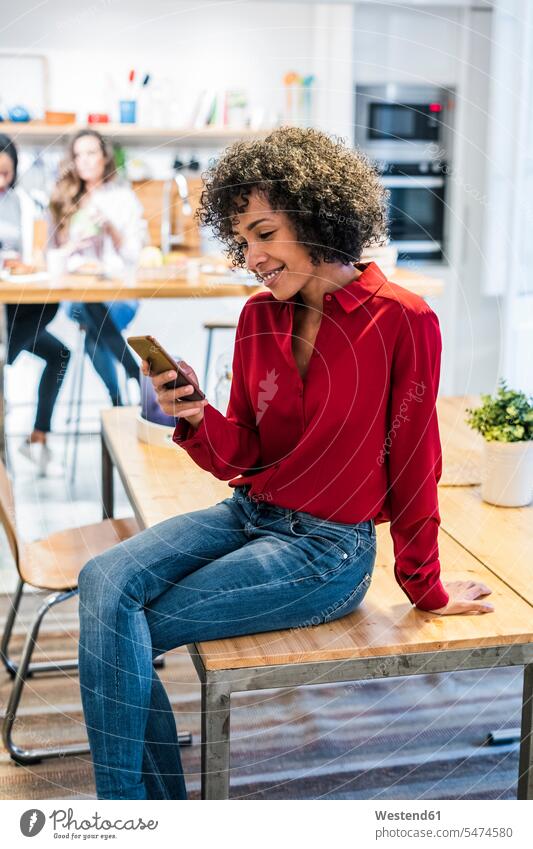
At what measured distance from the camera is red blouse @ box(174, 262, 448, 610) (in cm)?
150

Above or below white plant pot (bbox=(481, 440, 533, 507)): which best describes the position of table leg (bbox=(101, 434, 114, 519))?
below

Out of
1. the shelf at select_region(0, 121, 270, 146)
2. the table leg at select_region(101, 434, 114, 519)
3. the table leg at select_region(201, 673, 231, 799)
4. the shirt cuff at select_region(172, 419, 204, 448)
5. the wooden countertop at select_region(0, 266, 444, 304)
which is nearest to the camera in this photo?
the table leg at select_region(201, 673, 231, 799)

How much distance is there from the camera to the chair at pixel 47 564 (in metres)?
2.11

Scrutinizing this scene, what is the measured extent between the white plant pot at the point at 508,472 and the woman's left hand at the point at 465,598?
39 cm

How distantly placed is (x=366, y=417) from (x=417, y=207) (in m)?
3.97

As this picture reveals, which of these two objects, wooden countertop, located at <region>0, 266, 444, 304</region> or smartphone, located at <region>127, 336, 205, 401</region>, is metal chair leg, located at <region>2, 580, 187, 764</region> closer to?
smartphone, located at <region>127, 336, 205, 401</region>

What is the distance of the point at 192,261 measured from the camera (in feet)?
13.7

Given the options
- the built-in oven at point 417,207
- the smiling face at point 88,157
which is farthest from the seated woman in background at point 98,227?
the built-in oven at point 417,207

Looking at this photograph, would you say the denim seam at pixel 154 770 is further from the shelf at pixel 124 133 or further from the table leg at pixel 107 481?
the shelf at pixel 124 133

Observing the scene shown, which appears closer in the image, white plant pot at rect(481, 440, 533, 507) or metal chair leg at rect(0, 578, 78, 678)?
white plant pot at rect(481, 440, 533, 507)

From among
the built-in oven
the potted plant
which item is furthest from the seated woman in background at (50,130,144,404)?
the potted plant

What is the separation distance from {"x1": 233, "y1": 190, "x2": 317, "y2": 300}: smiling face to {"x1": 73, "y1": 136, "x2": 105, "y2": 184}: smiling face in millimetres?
3126
